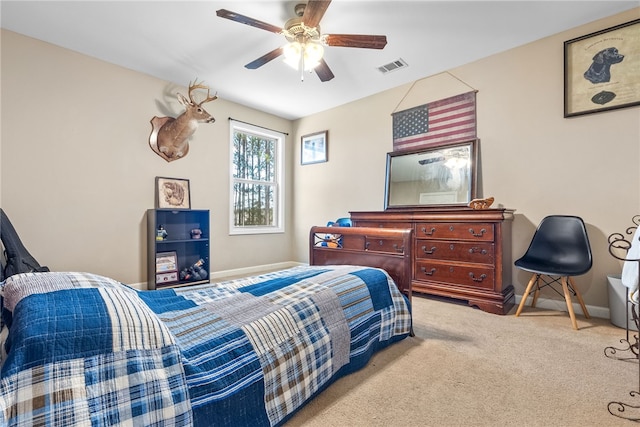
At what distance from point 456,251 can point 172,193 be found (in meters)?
3.54

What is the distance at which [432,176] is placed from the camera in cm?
357

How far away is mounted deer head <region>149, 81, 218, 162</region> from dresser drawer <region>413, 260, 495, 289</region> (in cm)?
308

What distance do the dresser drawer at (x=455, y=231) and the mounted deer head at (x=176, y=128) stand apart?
2848mm

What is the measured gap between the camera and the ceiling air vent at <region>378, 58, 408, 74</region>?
132 inches

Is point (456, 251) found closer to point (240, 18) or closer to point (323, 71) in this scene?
point (323, 71)

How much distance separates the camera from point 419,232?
3203 mm

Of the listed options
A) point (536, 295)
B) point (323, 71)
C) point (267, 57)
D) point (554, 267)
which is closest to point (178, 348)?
point (267, 57)

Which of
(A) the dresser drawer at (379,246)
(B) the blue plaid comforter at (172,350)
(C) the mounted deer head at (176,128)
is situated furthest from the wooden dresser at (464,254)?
(C) the mounted deer head at (176,128)

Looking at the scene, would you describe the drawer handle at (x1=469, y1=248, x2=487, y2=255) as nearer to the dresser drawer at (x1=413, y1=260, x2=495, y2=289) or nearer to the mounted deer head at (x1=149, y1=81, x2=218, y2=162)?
the dresser drawer at (x1=413, y1=260, x2=495, y2=289)

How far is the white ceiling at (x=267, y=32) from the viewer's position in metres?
2.47

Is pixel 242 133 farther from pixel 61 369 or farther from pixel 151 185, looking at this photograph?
pixel 61 369

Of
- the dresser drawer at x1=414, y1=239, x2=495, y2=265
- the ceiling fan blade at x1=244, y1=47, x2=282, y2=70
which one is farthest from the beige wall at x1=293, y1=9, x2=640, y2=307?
the ceiling fan blade at x1=244, y1=47, x2=282, y2=70

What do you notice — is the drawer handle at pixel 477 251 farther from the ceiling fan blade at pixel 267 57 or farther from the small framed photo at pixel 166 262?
the small framed photo at pixel 166 262

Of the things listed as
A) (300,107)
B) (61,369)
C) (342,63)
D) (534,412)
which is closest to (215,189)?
(300,107)
